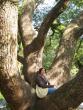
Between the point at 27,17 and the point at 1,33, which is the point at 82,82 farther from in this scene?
the point at 27,17

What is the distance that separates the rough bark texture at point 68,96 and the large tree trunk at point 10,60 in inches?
23.2

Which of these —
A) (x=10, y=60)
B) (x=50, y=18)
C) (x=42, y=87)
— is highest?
(x=50, y=18)

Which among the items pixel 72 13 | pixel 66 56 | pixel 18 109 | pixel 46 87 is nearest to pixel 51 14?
pixel 66 56

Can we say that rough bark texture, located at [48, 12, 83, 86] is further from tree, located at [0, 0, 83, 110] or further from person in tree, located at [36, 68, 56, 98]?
person in tree, located at [36, 68, 56, 98]

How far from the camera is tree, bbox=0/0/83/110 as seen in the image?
5551mm

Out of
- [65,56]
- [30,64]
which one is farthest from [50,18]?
[30,64]

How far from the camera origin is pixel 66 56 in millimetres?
8688

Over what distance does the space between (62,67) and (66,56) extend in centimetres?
34

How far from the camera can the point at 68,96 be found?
5957 mm

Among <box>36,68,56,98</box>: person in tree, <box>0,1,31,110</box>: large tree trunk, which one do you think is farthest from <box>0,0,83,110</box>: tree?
<box>36,68,56,98</box>: person in tree

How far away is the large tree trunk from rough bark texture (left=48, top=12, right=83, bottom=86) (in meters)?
2.01

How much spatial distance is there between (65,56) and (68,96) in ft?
9.19

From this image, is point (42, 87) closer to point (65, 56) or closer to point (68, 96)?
point (68, 96)

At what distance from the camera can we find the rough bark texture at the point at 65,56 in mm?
8531
